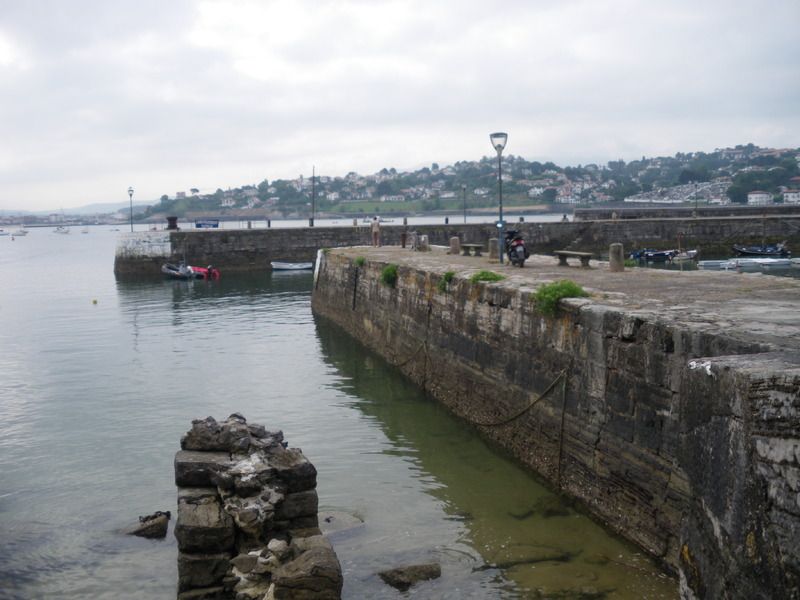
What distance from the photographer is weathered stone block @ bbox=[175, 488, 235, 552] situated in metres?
8.01

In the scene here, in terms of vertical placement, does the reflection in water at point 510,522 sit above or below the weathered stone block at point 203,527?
below

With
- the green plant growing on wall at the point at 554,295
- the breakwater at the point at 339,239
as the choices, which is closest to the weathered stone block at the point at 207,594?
the green plant growing on wall at the point at 554,295

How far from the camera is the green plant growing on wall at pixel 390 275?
2067cm

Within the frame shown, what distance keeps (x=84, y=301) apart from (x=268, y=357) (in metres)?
18.2

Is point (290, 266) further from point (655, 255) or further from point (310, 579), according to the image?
point (310, 579)

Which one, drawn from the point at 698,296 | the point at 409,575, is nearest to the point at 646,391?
the point at 409,575

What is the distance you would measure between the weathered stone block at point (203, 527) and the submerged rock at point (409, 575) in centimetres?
169

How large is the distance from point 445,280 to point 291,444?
16.0 feet

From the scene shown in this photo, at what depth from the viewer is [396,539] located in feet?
31.7

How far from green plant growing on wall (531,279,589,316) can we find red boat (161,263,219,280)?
114 ft

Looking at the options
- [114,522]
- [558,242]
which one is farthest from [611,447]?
[558,242]

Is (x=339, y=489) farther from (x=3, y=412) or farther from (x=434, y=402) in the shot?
(x=3, y=412)

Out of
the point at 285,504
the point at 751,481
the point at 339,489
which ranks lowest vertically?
the point at 339,489

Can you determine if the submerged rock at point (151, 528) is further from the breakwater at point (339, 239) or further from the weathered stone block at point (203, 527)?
the breakwater at point (339, 239)
